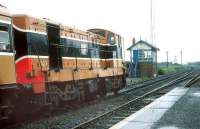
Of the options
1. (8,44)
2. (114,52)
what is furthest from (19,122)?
(114,52)

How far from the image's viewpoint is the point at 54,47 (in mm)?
17547

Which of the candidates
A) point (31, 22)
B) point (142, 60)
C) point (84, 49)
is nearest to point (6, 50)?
point (31, 22)

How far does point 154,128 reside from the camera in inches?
477

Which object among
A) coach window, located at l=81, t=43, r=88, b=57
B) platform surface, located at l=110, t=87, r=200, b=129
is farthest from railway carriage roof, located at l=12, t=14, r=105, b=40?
platform surface, located at l=110, t=87, r=200, b=129

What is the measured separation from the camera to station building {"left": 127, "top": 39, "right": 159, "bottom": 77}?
53.3m

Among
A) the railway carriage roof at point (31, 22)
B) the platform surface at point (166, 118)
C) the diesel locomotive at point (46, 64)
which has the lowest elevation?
the platform surface at point (166, 118)

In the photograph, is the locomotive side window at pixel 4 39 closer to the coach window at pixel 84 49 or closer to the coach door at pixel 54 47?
the coach door at pixel 54 47

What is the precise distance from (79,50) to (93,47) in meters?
2.18

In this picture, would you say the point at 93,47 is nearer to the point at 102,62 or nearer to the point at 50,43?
the point at 102,62

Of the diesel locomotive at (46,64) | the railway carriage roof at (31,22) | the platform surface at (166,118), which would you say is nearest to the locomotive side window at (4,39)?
the diesel locomotive at (46,64)

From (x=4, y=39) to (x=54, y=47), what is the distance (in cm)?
477

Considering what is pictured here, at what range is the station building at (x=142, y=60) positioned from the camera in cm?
5328

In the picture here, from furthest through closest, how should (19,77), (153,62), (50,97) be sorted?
(153,62)
(50,97)
(19,77)

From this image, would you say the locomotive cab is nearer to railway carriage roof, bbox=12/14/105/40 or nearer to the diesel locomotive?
the diesel locomotive
